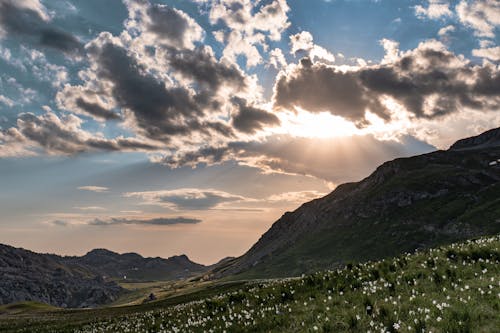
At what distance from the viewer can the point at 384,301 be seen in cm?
1259

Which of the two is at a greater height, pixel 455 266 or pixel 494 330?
pixel 455 266

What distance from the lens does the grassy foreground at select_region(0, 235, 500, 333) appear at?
35.3 ft

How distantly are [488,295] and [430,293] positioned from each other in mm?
1775

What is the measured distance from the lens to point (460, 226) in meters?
198

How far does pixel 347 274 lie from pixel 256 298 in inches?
176

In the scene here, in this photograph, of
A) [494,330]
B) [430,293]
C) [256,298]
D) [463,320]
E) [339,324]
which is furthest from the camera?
[256,298]

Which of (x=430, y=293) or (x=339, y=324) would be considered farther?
(x=430, y=293)

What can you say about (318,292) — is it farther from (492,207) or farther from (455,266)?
(492,207)

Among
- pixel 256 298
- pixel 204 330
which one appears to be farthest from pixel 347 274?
pixel 204 330

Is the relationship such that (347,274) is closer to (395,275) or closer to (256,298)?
(395,275)

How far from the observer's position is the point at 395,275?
51.5ft

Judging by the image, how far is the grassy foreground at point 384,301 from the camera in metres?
10.8

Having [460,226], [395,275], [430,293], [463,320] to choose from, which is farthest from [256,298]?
[460,226]

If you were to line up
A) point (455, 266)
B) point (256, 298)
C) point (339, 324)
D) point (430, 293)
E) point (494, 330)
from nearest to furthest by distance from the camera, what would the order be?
point (494, 330)
point (339, 324)
point (430, 293)
point (455, 266)
point (256, 298)
